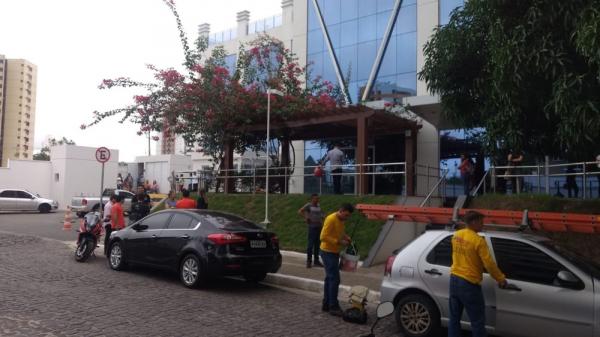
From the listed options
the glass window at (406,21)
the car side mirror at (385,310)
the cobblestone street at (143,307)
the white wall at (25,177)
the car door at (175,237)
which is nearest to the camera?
the car side mirror at (385,310)

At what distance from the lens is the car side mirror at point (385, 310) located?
607 centimetres

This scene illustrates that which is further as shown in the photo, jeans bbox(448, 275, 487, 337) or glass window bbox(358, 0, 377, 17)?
glass window bbox(358, 0, 377, 17)

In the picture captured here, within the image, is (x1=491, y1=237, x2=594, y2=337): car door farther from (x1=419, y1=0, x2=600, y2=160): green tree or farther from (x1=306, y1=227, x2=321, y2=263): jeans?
(x1=306, y1=227, x2=321, y2=263): jeans

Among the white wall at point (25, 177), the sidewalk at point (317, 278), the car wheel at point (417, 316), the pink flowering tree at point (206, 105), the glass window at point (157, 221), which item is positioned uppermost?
the pink flowering tree at point (206, 105)

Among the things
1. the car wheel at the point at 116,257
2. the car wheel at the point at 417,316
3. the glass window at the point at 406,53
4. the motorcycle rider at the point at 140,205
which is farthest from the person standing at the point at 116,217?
the glass window at the point at 406,53

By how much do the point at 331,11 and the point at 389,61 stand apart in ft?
14.4

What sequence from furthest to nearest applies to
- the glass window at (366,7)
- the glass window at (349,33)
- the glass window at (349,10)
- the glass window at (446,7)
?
the glass window at (349,10) → the glass window at (349,33) → the glass window at (366,7) → the glass window at (446,7)

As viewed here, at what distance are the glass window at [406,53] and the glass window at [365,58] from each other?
1.22 metres

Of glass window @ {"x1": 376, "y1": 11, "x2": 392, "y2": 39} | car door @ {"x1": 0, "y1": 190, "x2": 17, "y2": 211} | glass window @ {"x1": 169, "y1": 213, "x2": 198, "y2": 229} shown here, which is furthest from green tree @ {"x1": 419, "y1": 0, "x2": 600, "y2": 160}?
car door @ {"x1": 0, "y1": 190, "x2": 17, "y2": 211}

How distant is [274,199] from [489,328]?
1094 cm

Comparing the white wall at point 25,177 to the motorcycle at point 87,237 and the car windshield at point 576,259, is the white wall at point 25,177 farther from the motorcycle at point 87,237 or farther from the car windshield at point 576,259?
the car windshield at point 576,259

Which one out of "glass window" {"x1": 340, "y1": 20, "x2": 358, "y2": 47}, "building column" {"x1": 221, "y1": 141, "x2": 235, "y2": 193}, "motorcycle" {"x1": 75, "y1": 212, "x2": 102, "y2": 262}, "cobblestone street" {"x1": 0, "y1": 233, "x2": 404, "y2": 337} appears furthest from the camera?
"glass window" {"x1": 340, "y1": 20, "x2": 358, "y2": 47}

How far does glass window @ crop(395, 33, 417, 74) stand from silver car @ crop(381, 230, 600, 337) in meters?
16.0

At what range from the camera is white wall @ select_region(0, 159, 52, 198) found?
33.9 metres
